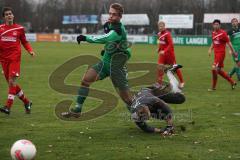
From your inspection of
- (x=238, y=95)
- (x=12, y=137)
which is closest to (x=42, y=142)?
(x=12, y=137)

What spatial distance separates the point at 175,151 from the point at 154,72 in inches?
181

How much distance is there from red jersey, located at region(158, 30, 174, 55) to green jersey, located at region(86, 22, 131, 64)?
23.1ft

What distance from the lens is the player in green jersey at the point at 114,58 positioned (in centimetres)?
923

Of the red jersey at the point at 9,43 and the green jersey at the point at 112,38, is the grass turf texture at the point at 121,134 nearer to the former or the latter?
the red jersey at the point at 9,43

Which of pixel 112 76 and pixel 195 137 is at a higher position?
pixel 112 76

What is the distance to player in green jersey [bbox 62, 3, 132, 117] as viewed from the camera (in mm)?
9227

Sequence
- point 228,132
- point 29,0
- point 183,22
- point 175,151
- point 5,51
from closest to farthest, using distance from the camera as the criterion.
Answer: point 175,151
point 228,132
point 5,51
point 183,22
point 29,0

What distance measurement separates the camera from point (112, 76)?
976 centimetres

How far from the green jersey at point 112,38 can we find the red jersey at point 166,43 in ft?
23.1

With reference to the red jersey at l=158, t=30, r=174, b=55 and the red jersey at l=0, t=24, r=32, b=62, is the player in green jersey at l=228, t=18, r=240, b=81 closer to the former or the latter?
the red jersey at l=158, t=30, r=174, b=55

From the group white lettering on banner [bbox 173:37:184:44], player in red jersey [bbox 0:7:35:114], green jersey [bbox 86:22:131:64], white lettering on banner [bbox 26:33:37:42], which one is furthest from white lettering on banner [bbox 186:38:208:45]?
green jersey [bbox 86:22:131:64]

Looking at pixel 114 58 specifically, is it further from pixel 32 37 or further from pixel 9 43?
pixel 32 37

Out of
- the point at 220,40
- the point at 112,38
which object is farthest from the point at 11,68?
the point at 220,40

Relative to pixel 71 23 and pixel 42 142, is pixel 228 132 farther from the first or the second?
pixel 71 23
